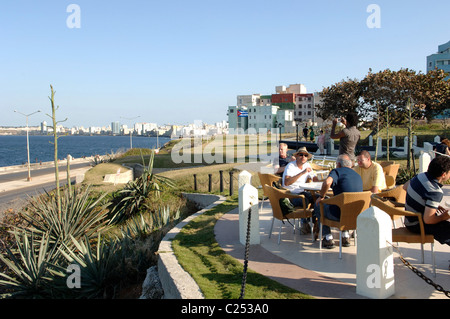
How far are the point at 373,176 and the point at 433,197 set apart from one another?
2.07 m

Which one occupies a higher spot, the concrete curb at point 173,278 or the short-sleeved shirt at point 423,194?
the short-sleeved shirt at point 423,194

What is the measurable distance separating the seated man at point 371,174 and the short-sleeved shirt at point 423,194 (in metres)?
1.58

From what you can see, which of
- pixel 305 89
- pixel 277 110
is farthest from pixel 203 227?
pixel 305 89

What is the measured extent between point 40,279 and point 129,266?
1.59m

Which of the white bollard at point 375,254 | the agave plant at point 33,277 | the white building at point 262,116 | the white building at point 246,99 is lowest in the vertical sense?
the agave plant at point 33,277

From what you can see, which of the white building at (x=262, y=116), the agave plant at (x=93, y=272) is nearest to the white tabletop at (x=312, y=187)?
the agave plant at (x=93, y=272)

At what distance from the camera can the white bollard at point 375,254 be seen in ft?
11.9

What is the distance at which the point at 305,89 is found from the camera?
12512 cm

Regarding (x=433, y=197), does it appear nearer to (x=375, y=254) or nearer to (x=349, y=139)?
(x=375, y=254)

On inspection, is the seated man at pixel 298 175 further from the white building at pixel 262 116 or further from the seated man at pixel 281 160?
the white building at pixel 262 116

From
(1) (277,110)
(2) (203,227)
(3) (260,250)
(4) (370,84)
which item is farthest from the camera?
(1) (277,110)

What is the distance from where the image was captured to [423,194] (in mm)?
4266
